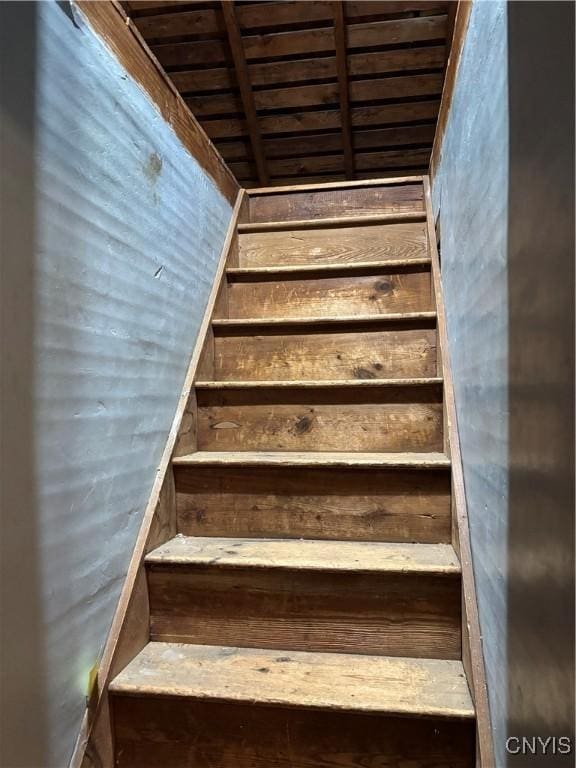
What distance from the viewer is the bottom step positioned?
0.84 metres

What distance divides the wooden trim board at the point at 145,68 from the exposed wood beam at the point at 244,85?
5.06 ft

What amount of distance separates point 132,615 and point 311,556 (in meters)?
0.40

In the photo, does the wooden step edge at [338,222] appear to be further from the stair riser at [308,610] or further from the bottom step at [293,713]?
the bottom step at [293,713]

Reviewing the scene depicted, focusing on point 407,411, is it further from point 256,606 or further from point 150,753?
point 150,753

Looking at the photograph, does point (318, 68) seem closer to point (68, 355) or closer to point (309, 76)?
point (309, 76)

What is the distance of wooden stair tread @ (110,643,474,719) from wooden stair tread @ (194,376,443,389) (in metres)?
0.66

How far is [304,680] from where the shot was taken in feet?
2.97

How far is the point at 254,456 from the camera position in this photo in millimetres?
1268

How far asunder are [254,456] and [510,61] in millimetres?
973

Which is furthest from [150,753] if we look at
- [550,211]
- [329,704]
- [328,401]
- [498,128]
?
[498,128]

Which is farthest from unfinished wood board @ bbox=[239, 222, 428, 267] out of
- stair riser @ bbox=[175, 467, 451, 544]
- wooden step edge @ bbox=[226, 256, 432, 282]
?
stair riser @ bbox=[175, 467, 451, 544]

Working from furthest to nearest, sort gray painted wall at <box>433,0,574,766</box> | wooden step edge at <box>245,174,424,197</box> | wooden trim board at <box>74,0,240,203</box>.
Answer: wooden step edge at <box>245,174,424,197</box> → wooden trim board at <box>74,0,240,203</box> → gray painted wall at <box>433,0,574,766</box>

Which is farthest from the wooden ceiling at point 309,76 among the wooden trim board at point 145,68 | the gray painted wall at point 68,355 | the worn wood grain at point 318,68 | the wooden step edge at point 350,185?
the gray painted wall at point 68,355

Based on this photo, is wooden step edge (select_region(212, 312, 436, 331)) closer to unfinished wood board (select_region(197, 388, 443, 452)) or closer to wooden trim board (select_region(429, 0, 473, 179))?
unfinished wood board (select_region(197, 388, 443, 452))
